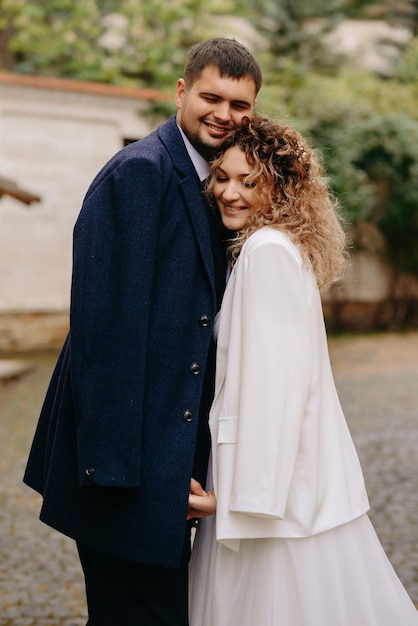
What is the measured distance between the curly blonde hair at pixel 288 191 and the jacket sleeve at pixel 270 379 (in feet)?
0.33

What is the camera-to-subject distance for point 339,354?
1256 cm

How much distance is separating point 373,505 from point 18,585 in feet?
7.47

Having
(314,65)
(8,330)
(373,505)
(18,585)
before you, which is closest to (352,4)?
(314,65)

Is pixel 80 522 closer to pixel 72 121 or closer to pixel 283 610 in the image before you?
pixel 283 610

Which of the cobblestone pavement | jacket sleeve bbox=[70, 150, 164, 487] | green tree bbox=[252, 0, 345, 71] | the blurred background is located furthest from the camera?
green tree bbox=[252, 0, 345, 71]

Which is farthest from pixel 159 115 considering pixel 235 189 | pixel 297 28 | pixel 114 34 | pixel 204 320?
pixel 204 320

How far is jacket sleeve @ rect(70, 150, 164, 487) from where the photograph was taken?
2.17 meters

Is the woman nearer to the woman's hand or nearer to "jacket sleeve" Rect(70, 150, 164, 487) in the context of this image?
the woman's hand

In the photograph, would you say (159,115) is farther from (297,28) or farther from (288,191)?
(288,191)

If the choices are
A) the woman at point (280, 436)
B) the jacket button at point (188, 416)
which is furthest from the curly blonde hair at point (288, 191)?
the jacket button at point (188, 416)

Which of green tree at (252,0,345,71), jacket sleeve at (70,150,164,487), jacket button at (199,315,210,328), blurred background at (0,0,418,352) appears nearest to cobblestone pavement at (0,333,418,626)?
blurred background at (0,0,418,352)

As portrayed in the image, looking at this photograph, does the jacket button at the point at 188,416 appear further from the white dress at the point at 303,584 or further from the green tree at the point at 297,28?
the green tree at the point at 297,28

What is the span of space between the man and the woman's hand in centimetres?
6

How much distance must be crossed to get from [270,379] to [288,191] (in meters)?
0.50
